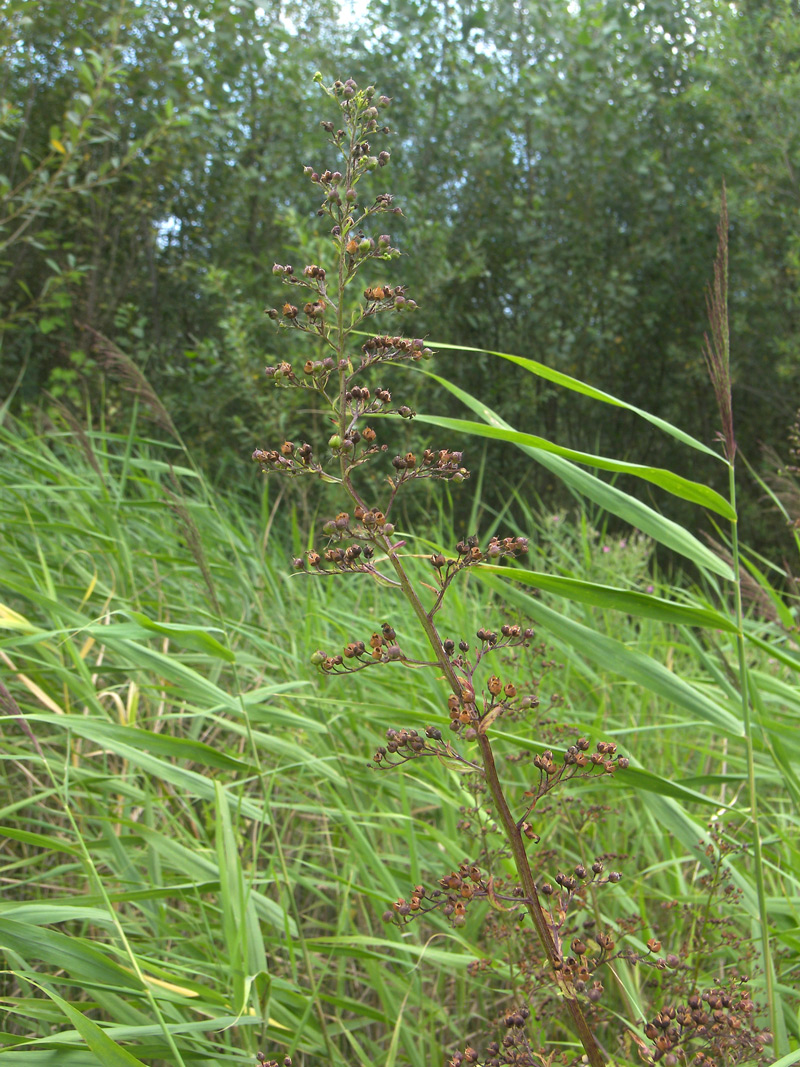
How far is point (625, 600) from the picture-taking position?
1147mm

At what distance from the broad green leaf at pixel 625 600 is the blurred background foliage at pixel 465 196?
4.86 metres

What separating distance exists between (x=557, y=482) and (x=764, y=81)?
396 centimetres

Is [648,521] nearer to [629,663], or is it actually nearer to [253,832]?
[629,663]

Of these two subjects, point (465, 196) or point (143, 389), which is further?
point (465, 196)

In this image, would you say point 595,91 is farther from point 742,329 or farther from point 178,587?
point 178,587

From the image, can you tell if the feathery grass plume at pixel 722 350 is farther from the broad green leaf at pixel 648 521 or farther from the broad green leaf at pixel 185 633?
the broad green leaf at pixel 185 633

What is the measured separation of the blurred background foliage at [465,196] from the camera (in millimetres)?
6316

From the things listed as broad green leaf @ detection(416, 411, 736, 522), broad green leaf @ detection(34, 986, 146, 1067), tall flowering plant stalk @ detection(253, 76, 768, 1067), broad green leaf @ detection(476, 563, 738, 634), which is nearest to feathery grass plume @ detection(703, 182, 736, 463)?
broad green leaf @ detection(416, 411, 736, 522)

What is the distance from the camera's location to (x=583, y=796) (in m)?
2.13

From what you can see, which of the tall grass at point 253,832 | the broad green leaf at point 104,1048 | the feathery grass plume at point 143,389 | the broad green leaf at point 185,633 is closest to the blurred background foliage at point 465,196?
the feathery grass plume at point 143,389

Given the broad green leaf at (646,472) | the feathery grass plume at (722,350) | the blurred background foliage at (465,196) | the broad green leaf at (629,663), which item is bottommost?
the broad green leaf at (629,663)

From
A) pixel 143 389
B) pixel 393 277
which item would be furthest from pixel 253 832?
pixel 393 277

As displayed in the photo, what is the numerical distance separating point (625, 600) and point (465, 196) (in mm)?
6986

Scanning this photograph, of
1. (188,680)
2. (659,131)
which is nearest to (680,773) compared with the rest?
(188,680)
